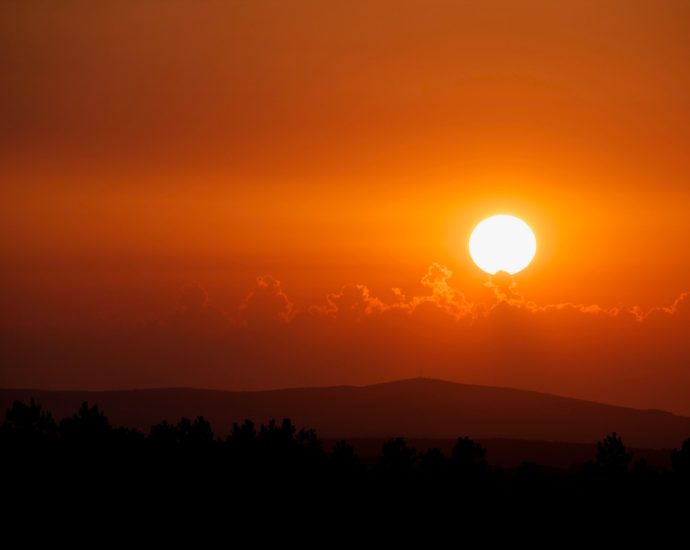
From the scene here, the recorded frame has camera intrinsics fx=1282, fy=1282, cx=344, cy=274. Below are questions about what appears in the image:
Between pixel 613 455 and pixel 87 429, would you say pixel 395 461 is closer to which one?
pixel 613 455

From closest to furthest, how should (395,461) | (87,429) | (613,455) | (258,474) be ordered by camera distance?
(258,474), (395,461), (87,429), (613,455)

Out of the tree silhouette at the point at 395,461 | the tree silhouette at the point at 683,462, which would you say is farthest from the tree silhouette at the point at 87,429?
the tree silhouette at the point at 683,462

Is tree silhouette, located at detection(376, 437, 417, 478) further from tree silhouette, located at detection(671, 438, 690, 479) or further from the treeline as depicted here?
tree silhouette, located at detection(671, 438, 690, 479)

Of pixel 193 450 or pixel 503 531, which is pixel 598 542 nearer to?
pixel 503 531

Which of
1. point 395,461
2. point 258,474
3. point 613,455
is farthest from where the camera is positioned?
point 613,455

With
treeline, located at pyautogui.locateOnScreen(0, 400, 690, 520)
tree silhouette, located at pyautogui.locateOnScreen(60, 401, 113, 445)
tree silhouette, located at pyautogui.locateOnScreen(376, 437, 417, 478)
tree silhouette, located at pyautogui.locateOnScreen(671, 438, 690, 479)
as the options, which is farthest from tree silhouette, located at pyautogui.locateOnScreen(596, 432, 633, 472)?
tree silhouette, located at pyautogui.locateOnScreen(60, 401, 113, 445)

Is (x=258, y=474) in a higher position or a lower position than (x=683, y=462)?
lower

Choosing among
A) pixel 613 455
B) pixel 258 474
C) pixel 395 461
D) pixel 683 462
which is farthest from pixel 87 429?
pixel 683 462

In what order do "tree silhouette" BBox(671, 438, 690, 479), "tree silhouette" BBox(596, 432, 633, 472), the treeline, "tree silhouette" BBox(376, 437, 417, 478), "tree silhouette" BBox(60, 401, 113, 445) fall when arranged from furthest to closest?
"tree silhouette" BBox(596, 432, 633, 472)
"tree silhouette" BBox(60, 401, 113, 445)
"tree silhouette" BBox(376, 437, 417, 478)
"tree silhouette" BBox(671, 438, 690, 479)
the treeline

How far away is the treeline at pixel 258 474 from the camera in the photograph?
299 ft

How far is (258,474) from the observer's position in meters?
97.3

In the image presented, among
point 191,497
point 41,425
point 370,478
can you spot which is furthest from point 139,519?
point 41,425

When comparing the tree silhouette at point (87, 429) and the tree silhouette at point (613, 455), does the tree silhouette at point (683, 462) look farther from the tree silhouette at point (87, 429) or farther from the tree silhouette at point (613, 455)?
the tree silhouette at point (87, 429)

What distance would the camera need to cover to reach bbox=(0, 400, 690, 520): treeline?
299ft
